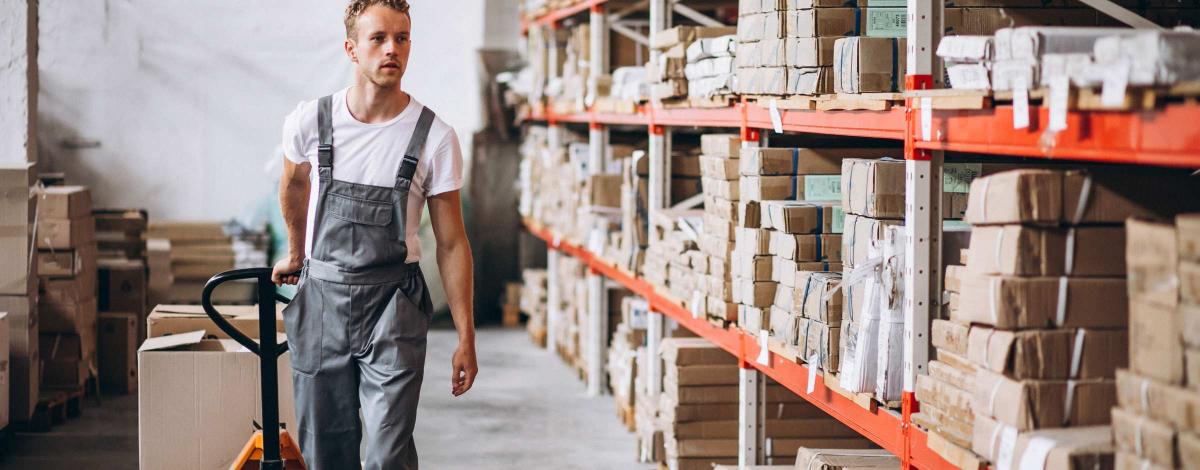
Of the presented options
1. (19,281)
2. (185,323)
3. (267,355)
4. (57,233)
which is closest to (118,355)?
(57,233)

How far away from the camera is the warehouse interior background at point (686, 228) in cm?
324

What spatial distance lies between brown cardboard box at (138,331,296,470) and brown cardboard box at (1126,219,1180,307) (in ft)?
11.7

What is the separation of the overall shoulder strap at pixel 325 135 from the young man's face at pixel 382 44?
175 mm

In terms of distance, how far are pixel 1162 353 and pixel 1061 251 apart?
0.57 m

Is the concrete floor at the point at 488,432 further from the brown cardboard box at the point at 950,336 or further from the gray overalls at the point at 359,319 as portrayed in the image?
the brown cardboard box at the point at 950,336

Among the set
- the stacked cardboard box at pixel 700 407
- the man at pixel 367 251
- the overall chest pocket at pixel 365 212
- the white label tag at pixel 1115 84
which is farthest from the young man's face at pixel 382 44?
the stacked cardboard box at pixel 700 407

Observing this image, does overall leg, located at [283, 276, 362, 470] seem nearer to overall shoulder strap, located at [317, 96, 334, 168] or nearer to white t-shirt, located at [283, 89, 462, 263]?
white t-shirt, located at [283, 89, 462, 263]

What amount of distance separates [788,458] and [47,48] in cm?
865

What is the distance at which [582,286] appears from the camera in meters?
9.87

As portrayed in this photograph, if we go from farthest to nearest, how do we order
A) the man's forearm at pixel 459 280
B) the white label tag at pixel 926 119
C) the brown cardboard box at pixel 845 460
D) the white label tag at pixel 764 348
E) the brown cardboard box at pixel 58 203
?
the brown cardboard box at pixel 58 203 → the white label tag at pixel 764 348 → the brown cardboard box at pixel 845 460 → the man's forearm at pixel 459 280 → the white label tag at pixel 926 119

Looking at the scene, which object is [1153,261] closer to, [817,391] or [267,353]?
[817,391]

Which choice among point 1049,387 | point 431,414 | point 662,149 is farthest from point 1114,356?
point 431,414

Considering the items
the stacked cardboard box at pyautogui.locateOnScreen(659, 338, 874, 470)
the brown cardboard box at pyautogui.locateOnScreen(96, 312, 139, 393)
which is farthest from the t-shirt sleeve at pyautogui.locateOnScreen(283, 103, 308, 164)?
the brown cardboard box at pyautogui.locateOnScreen(96, 312, 139, 393)

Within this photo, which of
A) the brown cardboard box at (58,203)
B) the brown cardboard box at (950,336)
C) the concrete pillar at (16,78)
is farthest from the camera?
the brown cardboard box at (58,203)
